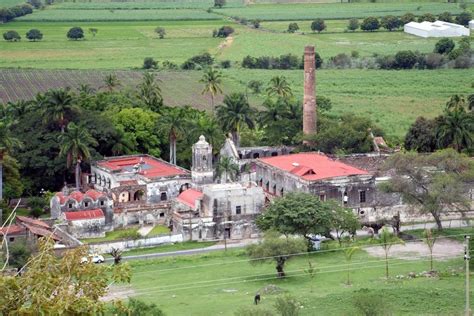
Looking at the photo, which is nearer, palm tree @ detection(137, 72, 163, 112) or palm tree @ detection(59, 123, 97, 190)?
palm tree @ detection(59, 123, 97, 190)

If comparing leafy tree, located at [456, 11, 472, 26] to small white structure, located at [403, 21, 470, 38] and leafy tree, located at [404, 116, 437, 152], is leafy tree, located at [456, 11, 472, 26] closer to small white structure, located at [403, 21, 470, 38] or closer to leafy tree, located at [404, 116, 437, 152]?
small white structure, located at [403, 21, 470, 38]

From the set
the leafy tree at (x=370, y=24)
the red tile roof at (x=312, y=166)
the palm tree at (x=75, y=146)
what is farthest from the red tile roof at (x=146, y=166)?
the leafy tree at (x=370, y=24)

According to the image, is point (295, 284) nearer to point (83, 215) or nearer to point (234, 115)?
point (83, 215)

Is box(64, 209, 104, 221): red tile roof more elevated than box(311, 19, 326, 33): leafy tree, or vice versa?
box(311, 19, 326, 33): leafy tree

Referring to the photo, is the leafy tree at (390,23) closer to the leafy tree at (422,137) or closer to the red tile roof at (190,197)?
the leafy tree at (422,137)

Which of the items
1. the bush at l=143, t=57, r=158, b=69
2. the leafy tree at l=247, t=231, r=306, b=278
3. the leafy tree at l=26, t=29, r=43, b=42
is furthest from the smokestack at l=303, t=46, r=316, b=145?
the leafy tree at l=26, t=29, r=43, b=42

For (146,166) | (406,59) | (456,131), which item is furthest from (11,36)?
(456,131)

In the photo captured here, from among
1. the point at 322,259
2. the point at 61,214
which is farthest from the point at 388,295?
the point at 61,214
